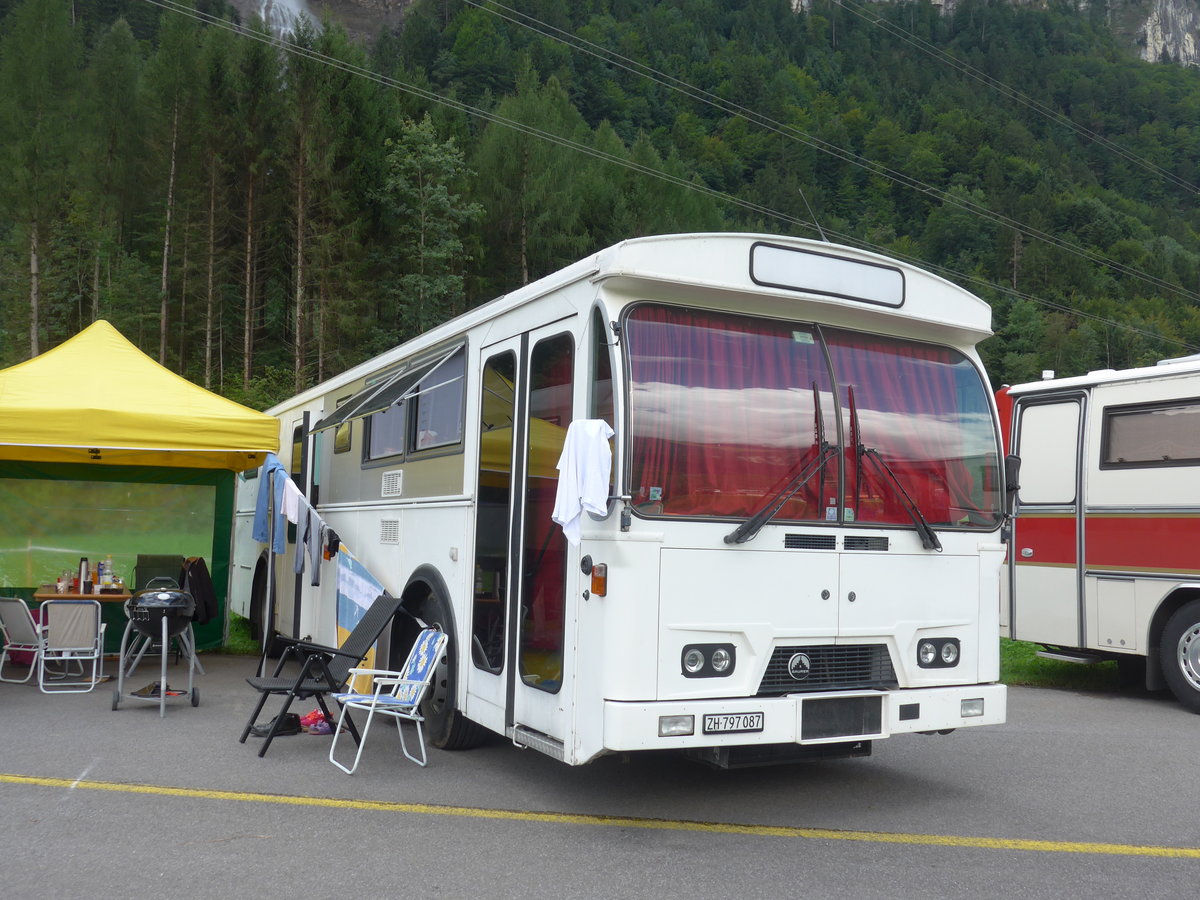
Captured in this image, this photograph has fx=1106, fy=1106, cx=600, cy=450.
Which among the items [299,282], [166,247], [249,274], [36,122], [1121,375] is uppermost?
[36,122]

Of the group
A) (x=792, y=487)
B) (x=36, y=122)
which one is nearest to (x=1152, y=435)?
(x=792, y=487)

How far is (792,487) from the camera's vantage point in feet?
18.4

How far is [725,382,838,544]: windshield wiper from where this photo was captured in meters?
5.40

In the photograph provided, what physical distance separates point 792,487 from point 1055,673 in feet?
25.7

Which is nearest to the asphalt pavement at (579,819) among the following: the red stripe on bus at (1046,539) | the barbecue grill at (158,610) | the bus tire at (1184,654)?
the barbecue grill at (158,610)

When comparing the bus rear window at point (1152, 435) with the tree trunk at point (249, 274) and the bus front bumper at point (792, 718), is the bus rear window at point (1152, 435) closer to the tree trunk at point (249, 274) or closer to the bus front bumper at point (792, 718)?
the bus front bumper at point (792, 718)

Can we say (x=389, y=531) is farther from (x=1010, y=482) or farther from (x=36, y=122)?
(x=36, y=122)

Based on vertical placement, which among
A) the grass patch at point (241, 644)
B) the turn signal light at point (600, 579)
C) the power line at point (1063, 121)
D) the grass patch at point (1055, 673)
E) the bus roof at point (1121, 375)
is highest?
the power line at point (1063, 121)

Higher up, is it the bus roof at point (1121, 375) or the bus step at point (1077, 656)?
the bus roof at point (1121, 375)

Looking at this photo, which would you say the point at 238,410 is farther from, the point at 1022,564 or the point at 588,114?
the point at 588,114

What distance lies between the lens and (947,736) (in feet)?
26.7

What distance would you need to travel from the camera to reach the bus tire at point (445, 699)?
7008 millimetres

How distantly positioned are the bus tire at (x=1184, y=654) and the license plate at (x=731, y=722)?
6039mm

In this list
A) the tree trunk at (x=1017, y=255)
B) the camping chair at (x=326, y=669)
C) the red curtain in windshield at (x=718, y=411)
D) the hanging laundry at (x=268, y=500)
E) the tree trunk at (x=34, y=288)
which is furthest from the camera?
the tree trunk at (x=1017, y=255)
